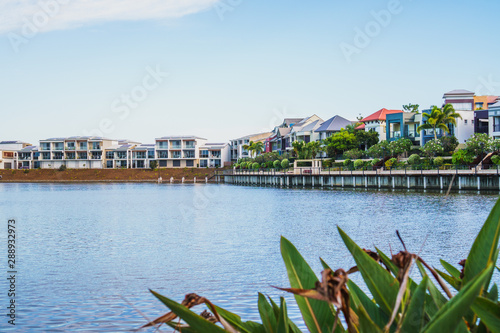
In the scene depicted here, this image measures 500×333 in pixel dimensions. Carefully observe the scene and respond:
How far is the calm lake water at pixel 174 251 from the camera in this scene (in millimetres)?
11953

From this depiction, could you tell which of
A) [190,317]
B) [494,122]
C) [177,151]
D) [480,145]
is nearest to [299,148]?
[494,122]

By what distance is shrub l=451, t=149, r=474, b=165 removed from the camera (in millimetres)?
57406

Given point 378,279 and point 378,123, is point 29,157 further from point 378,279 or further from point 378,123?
point 378,279

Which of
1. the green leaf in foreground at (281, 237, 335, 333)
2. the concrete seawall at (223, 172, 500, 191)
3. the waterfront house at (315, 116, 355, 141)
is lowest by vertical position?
the concrete seawall at (223, 172, 500, 191)


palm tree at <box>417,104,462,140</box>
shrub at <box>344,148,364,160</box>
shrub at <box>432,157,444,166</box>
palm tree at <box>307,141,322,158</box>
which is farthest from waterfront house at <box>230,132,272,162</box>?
shrub at <box>432,157,444,166</box>

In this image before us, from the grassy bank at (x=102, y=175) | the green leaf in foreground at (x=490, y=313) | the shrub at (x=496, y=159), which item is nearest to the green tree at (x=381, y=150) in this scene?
the shrub at (x=496, y=159)

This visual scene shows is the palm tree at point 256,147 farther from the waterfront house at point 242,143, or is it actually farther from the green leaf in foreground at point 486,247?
the green leaf in foreground at point 486,247

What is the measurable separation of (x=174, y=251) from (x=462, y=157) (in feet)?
149

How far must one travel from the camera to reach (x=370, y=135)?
85062 mm

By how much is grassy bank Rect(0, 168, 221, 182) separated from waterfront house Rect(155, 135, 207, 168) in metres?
4.07

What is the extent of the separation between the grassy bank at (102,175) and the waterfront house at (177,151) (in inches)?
160

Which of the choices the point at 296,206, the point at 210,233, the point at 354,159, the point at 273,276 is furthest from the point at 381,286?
the point at 354,159

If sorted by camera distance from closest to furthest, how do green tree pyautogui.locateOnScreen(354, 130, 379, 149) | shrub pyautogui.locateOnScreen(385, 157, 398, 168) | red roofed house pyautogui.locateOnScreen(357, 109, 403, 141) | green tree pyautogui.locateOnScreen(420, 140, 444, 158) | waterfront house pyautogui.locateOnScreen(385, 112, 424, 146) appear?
green tree pyautogui.locateOnScreen(420, 140, 444, 158) → shrub pyautogui.locateOnScreen(385, 157, 398, 168) → waterfront house pyautogui.locateOnScreen(385, 112, 424, 146) → green tree pyautogui.locateOnScreen(354, 130, 379, 149) → red roofed house pyautogui.locateOnScreen(357, 109, 403, 141)

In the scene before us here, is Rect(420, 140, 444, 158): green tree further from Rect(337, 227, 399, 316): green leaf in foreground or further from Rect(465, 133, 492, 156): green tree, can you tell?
Rect(337, 227, 399, 316): green leaf in foreground
